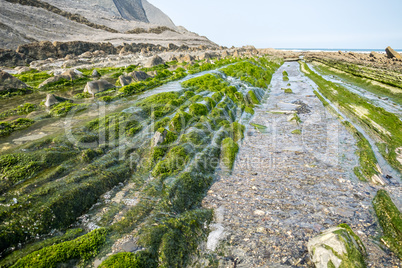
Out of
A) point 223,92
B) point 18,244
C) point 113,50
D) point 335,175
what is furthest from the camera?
point 113,50

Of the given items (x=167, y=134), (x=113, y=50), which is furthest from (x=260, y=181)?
(x=113, y=50)

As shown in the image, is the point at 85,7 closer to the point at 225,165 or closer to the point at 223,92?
the point at 223,92

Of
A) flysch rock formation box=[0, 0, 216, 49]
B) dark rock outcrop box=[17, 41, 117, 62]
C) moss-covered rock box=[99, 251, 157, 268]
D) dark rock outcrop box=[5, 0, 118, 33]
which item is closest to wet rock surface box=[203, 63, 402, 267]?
moss-covered rock box=[99, 251, 157, 268]

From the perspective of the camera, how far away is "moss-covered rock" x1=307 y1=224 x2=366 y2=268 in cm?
334

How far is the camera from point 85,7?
279ft

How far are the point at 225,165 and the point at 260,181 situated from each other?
54.1 inches

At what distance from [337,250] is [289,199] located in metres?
1.97

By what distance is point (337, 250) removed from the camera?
3424 millimetres

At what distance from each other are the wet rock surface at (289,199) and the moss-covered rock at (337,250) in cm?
21

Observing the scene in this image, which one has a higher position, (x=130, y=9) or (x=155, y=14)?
(x=155, y=14)

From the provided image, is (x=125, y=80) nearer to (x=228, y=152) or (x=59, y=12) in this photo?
(x=228, y=152)

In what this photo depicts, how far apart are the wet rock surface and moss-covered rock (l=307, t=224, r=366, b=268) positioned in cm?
21

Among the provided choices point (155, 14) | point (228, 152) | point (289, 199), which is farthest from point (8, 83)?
point (155, 14)

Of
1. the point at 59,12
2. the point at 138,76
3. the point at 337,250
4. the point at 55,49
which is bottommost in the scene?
the point at 337,250
